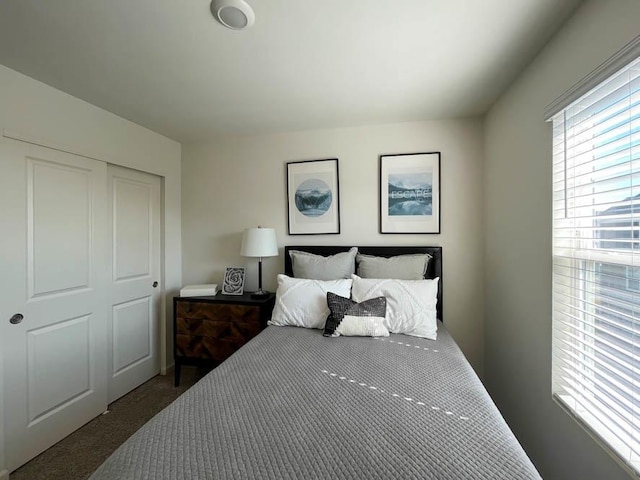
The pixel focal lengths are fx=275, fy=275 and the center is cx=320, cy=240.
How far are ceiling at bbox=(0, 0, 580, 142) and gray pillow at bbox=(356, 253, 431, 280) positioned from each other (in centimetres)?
123

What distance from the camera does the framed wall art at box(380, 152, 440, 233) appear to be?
246 cm

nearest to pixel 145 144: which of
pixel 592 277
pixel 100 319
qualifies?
pixel 100 319

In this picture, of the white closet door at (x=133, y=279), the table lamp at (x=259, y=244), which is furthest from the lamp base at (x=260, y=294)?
the white closet door at (x=133, y=279)

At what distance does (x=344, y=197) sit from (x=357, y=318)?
4.08 feet

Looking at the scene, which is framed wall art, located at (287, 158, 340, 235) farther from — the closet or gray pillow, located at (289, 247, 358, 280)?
the closet

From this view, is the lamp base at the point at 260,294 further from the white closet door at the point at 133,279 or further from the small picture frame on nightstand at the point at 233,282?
the white closet door at the point at 133,279

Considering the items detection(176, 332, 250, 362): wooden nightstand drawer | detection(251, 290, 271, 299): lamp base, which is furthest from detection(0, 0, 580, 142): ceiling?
detection(176, 332, 250, 362): wooden nightstand drawer

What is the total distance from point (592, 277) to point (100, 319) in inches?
127

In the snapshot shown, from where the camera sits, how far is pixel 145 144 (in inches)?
104

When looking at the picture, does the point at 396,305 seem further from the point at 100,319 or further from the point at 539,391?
the point at 100,319

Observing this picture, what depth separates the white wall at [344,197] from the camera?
7.94 feet

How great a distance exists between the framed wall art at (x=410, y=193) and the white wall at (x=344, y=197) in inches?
2.7

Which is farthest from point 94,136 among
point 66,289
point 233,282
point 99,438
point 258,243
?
point 99,438

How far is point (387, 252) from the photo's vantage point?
8.11 ft
